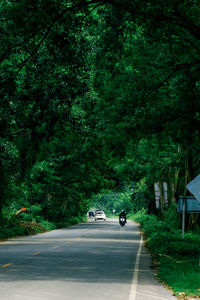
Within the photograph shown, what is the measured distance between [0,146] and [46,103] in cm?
1054

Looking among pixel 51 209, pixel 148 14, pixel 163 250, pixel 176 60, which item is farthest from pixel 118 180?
pixel 148 14

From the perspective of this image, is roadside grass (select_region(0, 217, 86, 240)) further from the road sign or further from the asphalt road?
the road sign

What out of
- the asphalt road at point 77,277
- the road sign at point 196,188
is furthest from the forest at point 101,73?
the asphalt road at point 77,277

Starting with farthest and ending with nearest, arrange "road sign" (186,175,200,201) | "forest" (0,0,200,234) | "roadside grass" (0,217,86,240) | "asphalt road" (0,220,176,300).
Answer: "roadside grass" (0,217,86,240), "road sign" (186,175,200,201), "forest" (0,0,200,234), "asphalt road" (0,220,176,300)

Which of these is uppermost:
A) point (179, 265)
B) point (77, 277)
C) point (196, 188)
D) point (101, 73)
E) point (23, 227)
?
point (101, 73)

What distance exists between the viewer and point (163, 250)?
2158 cm

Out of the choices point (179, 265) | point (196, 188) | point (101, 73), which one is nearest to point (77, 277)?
point (196, 188)

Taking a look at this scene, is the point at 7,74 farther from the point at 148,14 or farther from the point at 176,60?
the point at 176,60

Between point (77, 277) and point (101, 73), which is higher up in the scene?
point (101, 73)

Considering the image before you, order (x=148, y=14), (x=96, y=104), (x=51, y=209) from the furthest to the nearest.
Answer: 1. (x=51, y=209)
2. (x=96, y=104)
3. (x=148, y=14)

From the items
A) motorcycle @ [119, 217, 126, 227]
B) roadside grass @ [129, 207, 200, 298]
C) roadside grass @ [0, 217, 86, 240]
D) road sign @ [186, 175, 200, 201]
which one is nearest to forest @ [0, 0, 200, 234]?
road sign @ [186, 175, 200, 201]

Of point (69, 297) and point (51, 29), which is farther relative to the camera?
point (51, 29)

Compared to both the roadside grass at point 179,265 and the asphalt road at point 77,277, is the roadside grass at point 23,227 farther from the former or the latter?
the asphalt road at point 77,277

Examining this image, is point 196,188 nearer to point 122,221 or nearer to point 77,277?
point 77,277
